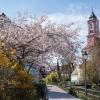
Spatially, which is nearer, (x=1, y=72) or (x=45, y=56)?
(x=1, y=72)

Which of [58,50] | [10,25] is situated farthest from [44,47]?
[10,25]

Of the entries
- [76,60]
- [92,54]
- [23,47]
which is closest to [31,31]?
[23,47]

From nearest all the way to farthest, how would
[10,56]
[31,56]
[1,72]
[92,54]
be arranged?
[1,72] → [10,56] → [31,56] → [92,54]

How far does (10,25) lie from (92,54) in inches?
1387

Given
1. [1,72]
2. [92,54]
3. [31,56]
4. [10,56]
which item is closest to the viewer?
[1,72]

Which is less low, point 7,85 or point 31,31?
point 31,31

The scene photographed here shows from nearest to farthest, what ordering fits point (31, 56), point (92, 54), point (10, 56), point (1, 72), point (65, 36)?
point (1, 72), point (10, 56), point (65, 36), point (31, 56), point (92, 54)

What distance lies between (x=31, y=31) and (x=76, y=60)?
3043 millimetres

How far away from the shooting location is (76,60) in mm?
21641

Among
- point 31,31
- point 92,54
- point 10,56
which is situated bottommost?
point 10,56

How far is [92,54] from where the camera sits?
2158 inches

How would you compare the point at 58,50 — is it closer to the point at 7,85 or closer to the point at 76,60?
the point at 76,60

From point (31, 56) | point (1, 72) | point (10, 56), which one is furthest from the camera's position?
point (31, 56)

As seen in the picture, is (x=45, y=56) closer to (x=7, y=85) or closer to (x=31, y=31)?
(x=31, y=31)
